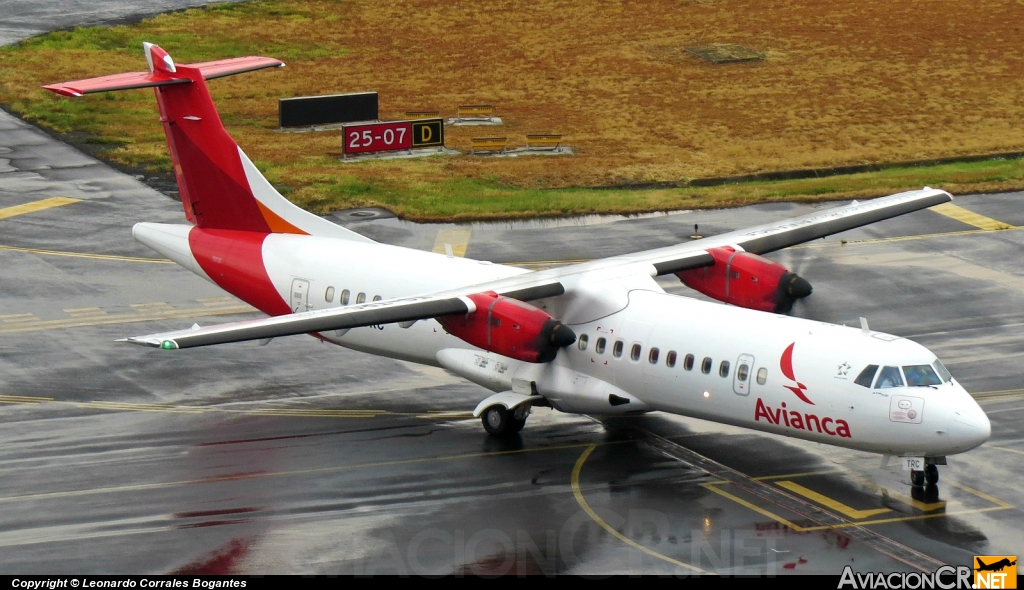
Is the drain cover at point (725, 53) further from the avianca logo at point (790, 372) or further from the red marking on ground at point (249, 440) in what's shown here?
the avianca logo at point (790, 372)

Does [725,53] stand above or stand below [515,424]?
above

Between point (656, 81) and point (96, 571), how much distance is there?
55854mm

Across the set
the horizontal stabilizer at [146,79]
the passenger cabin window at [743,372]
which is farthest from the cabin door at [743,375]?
the horizontal stabilizer at [146,79]

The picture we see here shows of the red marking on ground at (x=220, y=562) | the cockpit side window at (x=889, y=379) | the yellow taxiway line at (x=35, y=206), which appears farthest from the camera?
the yellow taxiway line at (x=35, y=206)

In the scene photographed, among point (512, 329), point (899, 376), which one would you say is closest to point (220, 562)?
point (512, 329)

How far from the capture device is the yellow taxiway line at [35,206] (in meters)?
46.5

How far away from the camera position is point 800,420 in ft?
83.0

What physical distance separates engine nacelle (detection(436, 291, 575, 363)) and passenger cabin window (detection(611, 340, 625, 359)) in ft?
4.73

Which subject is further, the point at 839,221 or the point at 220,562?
the point at 839,221

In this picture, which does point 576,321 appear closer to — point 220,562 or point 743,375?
point 743,375

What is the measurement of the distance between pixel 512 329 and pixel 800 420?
6.11m

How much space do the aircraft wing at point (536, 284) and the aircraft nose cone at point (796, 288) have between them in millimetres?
2116

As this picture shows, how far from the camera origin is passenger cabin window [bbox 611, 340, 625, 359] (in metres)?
27.6

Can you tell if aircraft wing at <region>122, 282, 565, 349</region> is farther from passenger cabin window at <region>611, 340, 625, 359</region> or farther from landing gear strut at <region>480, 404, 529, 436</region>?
landing gear strut at <region>480, 404, 529, 436</region>
